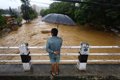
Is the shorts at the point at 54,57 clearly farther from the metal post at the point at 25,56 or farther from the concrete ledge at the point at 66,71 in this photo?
the metal post at the point at 25,56

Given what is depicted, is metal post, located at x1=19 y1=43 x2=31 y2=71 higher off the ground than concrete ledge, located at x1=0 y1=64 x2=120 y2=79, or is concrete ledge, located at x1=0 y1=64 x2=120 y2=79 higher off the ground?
metal post, located at x1=19 y1=43 x2=31 y2=71

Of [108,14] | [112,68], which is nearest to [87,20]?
[108,14]

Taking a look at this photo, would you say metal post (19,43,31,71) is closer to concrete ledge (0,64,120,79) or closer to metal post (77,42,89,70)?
concrete ledge (0,64,120,79)

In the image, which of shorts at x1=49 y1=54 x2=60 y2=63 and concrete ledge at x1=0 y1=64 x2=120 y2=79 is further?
concrete ledge at x1=0 y1=64 x2=120 y2=79

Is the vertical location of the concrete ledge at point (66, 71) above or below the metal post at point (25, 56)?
below

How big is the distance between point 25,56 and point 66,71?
143cm

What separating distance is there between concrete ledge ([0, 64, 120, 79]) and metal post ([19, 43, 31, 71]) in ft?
0.61

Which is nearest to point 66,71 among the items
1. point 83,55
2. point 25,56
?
point 83,55

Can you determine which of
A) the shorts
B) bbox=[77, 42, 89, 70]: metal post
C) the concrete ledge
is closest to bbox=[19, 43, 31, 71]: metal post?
the concrete ledge

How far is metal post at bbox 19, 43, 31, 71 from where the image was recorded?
5407 mm

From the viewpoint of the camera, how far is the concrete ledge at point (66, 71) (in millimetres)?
5488

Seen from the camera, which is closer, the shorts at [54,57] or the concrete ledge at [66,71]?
the shorts at [54,57]

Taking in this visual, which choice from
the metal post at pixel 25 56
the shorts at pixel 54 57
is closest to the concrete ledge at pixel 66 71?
the metal post at pixel 25 56

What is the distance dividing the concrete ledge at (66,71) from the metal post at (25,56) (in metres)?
0.19
